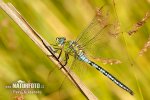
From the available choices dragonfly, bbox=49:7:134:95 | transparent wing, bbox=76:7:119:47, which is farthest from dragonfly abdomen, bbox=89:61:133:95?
transparent wing, bbox=76:7:119:47

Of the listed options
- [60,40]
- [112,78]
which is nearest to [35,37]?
[60,40]

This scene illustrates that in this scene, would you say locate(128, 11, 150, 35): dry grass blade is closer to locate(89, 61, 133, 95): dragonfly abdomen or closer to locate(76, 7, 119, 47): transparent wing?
locate(76, 7, 119, 47): transparent wing

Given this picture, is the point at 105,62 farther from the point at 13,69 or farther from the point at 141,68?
the point at 13,69

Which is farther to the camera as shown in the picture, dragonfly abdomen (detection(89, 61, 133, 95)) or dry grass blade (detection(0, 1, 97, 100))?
dragonfly abdomen (detection(89, 61, 133, 95))

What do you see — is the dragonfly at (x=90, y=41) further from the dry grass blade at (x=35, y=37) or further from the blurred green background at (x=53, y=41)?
the dry grass blade at (x=35, y=37)

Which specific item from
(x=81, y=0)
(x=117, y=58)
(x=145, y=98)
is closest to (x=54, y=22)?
(x=81, y=0)

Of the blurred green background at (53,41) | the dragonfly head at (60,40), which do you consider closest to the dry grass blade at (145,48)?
the blurred green background at (53,41)
